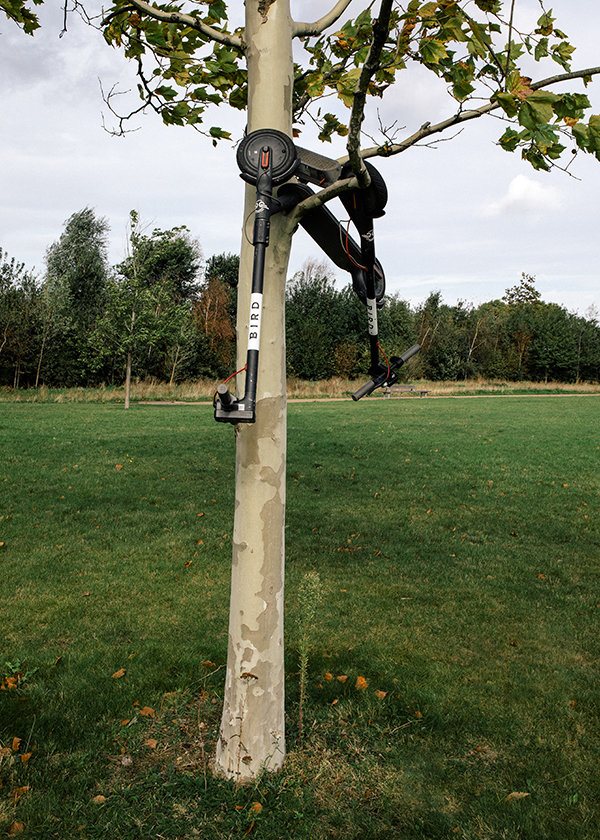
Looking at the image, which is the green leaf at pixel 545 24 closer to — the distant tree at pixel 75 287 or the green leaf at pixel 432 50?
the green leaf at pixel 432 50

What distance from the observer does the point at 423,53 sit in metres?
2.66

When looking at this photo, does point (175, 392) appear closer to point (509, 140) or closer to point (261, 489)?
point (261, 489)

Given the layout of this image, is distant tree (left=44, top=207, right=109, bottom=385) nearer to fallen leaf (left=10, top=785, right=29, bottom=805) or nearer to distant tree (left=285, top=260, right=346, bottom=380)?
distant tree (left=285, top=260, right=346, bottom=380)

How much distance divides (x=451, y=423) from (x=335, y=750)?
17795 mm

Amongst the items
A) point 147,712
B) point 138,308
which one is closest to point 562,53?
point 147,712

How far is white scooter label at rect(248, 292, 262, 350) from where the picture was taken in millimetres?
2539

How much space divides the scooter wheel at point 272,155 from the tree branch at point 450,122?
341 millimetres

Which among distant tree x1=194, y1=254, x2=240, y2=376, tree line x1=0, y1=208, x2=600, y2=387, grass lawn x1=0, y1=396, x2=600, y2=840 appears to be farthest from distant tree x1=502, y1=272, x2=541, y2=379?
grass lawn x1=0, y1=396, x2=600, y2=840

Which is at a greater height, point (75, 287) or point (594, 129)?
point (75, 287)

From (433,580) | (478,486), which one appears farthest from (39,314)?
(433,580)

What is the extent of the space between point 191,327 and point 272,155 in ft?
114

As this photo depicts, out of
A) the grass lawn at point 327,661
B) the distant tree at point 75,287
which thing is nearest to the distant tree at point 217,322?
the distant tree at point 75,287

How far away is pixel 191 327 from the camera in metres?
36.6

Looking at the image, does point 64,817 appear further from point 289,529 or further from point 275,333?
point 289,529
